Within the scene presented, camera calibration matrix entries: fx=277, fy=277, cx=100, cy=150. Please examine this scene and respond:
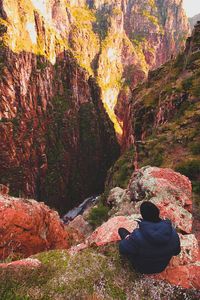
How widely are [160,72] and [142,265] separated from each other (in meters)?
54.8

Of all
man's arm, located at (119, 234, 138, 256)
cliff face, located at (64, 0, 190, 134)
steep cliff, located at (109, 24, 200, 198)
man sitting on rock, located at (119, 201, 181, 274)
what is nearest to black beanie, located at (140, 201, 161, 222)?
man sitting on rock, located at (119, 201, 181, 274)

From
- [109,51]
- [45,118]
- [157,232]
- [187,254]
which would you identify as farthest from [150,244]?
[109,51]

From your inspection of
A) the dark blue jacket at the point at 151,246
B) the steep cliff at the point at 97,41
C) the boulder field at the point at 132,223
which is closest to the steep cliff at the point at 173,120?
the boulder field at the point at 132,223

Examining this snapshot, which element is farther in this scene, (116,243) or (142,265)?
(116,243)

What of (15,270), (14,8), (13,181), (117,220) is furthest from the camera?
(14,8)

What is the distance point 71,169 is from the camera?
3797 inches

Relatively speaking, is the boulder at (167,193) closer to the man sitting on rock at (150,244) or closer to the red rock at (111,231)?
the red rock at (111,231)

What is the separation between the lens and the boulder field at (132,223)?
7.48 metres

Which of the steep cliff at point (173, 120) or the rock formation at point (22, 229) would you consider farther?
the steep cliff at point (173, 120)

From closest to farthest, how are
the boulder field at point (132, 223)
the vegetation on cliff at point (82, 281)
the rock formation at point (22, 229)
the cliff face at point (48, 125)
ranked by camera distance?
the vegetation on cliff at point (82, 281) < the boulder field at point (132, 223) < the rock formation at point (22, 229) < the cliff face at point (48, 125)

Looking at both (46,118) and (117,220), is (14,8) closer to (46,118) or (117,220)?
(46,118)

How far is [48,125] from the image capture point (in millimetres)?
96188

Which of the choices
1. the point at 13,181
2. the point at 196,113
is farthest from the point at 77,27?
the point at 196,113

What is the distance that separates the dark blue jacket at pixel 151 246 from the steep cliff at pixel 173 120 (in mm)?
12668
